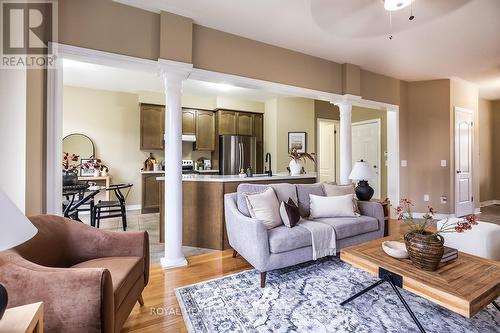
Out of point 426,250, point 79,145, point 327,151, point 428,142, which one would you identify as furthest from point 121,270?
point 327,151

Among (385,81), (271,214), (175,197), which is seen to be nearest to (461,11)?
(385,81)

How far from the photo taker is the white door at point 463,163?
481cm

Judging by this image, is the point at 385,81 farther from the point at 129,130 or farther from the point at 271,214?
the point at 129,130

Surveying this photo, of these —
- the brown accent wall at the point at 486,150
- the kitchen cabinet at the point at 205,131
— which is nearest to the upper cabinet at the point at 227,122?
the kitchen cabinet at the point at 205,131

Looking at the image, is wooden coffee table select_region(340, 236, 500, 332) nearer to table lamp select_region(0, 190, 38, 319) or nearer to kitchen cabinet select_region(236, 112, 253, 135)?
table lamp select_region(0, 190, 38, 319)

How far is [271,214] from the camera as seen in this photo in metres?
2.49

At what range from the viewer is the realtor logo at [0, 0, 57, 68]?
71.1 inches

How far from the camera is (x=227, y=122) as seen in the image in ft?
19.7

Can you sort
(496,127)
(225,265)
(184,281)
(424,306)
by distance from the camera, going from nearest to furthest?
1. (424,306)
2. (184,281)
3. (225,265)
4. (496,127)

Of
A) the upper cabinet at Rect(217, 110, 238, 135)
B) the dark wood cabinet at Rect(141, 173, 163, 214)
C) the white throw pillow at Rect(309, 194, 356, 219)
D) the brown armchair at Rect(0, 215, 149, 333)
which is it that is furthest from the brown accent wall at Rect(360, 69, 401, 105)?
the dark wood cabinet at Rect(141, 173, 163, 214)

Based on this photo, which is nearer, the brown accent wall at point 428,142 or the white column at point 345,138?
the white column at point 345,138

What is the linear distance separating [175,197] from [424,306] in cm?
244

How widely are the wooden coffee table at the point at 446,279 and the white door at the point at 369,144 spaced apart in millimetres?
4080

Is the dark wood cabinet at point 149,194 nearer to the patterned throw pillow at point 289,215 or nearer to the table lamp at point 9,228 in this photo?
the patterned throw pillow at point 289,215
